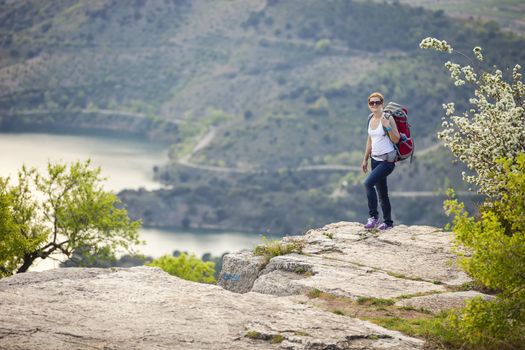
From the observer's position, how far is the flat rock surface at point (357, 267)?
1268cm

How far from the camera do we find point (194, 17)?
7067 inches

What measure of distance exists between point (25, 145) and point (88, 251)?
350ft

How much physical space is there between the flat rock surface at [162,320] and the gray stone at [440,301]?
1152mm

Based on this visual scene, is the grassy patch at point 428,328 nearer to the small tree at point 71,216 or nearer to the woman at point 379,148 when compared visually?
the woman at point 379,148

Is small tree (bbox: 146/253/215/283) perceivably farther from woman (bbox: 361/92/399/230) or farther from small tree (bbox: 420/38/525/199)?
small tree (bbox: 420/38/525/199)

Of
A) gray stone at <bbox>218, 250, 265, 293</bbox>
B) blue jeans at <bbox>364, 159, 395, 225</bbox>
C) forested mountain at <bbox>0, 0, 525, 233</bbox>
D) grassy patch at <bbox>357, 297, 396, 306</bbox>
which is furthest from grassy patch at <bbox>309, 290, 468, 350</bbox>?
forested mountain at <bbox>0, 0, 525, 233</bbox>

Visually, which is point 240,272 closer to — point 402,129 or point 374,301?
point 374,301

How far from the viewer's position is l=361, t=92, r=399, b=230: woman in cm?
1457

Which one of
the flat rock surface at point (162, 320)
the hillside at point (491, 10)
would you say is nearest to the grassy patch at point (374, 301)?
the flat rock surface at point (162, 320)

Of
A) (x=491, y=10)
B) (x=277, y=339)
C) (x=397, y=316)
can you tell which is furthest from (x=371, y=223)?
(x=491, y=10)

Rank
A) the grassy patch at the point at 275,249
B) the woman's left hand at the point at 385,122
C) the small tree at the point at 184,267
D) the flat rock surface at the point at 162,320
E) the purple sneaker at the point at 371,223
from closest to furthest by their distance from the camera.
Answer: the flat rock surface at the point at 162,320, the grassy patch at the point at 275,249, the woman's left hand at the point at 385,122, the purple sneaker at the point at 371,223, the small tree at the point at 184,267

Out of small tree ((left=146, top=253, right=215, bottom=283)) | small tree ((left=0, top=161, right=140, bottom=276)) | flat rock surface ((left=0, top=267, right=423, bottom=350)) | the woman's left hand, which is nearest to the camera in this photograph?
flat rock surface ((left=0, top=267, right=423, bottom=350))

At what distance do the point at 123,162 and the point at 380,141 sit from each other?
114 metres

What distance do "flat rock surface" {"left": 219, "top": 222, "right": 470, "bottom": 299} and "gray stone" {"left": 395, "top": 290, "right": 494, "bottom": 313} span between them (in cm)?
28
